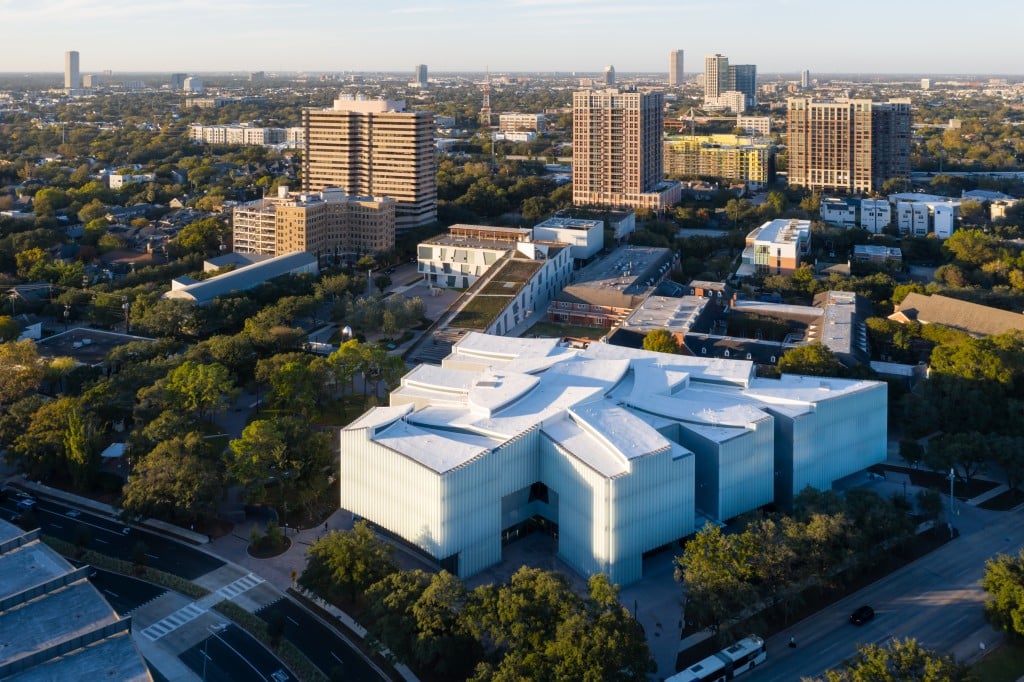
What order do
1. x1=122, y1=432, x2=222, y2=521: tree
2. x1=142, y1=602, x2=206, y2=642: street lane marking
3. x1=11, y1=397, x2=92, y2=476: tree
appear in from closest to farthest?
x1=142, y1=602, x2=206, y2=642: street lane marking < x1=122, y1=432, x2=222, y2=521: tree < x1=11, y1=397, x2=92, y2=476: tree

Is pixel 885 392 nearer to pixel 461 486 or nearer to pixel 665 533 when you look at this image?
pixel 665 533

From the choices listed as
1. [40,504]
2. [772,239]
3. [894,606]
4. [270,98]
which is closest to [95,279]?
[40,504]

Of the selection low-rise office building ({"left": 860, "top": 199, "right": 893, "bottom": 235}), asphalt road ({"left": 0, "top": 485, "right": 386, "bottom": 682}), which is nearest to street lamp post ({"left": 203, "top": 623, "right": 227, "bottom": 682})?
asphalt road ({"left": 0, "top": 485, "right": 386, "bottom": 682})

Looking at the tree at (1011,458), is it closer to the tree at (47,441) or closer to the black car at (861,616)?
the black car at (861,616)

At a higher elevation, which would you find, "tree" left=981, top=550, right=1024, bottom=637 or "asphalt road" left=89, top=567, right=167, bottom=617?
"tree" left=981, top=550, right=1024, bottom=637

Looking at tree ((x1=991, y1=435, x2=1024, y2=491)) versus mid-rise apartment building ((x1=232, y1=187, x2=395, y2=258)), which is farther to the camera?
mid-rise apartment building ((x1=232, y1=187, x2=395, y2=258))

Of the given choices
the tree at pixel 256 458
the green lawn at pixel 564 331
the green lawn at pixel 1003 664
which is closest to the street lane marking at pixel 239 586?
the tree at pixel 256 458

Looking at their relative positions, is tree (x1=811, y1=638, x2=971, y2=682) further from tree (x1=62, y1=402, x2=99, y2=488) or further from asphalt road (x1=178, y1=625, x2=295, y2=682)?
tree (x1=62, y1=402, x2=99, y2=488)
